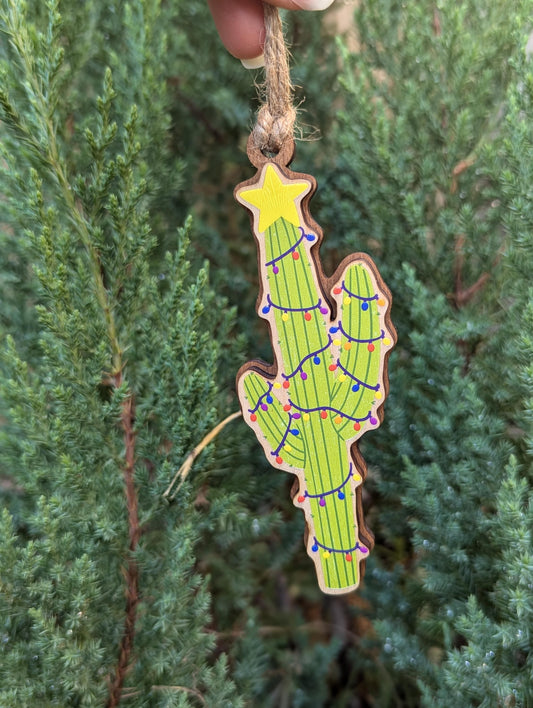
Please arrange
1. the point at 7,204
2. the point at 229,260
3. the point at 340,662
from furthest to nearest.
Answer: the point at 340,662, the point at 229,260, the point at 7,204

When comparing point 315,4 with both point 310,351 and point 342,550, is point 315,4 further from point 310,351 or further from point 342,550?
point 342,550

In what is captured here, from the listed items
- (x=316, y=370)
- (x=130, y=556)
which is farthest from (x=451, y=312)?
(x=130, y=556)

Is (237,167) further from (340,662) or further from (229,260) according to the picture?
(340,662)

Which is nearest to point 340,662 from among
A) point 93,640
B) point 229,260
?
point 93,640

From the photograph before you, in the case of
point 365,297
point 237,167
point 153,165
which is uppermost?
point 237,167

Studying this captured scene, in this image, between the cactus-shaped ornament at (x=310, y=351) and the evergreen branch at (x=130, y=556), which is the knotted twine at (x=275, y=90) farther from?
the evergreen branch at (x=130, y=556)

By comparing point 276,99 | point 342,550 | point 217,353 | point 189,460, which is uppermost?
point 276,99
